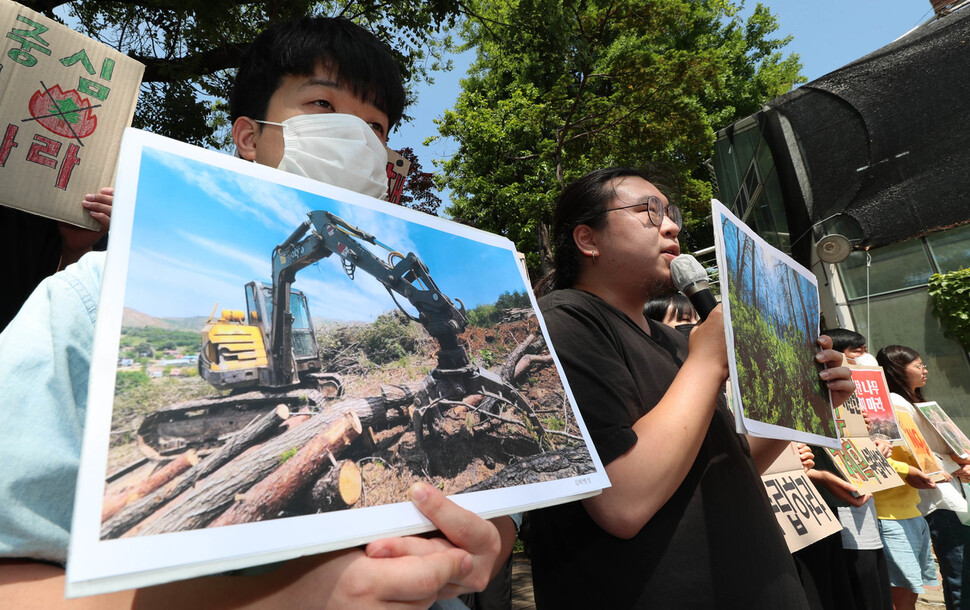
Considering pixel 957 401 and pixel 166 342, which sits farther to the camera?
pixel 957 401

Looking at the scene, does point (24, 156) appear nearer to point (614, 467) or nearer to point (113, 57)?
point (113, 57)

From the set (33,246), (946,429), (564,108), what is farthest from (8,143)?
(564,108)

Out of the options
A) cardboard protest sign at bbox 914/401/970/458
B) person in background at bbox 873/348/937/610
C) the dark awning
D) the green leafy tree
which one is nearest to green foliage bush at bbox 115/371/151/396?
person in background at bbox 873/348/937/610

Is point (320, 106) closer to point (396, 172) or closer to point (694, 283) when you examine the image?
point (694, 283)

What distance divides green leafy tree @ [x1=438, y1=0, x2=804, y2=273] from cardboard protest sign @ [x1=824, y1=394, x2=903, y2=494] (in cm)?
526

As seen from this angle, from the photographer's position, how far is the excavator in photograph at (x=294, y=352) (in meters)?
0.62

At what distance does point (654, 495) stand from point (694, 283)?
67cm

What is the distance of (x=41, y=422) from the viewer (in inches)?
24.6

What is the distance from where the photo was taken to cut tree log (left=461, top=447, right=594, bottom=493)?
832 mm

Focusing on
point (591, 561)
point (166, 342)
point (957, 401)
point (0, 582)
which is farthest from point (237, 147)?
point (957, 401)

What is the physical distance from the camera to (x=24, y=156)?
1.51 m

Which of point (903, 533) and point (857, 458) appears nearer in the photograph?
point (857, 458)

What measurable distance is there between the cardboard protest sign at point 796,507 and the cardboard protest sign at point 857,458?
83cm

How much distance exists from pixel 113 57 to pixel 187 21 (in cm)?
396
